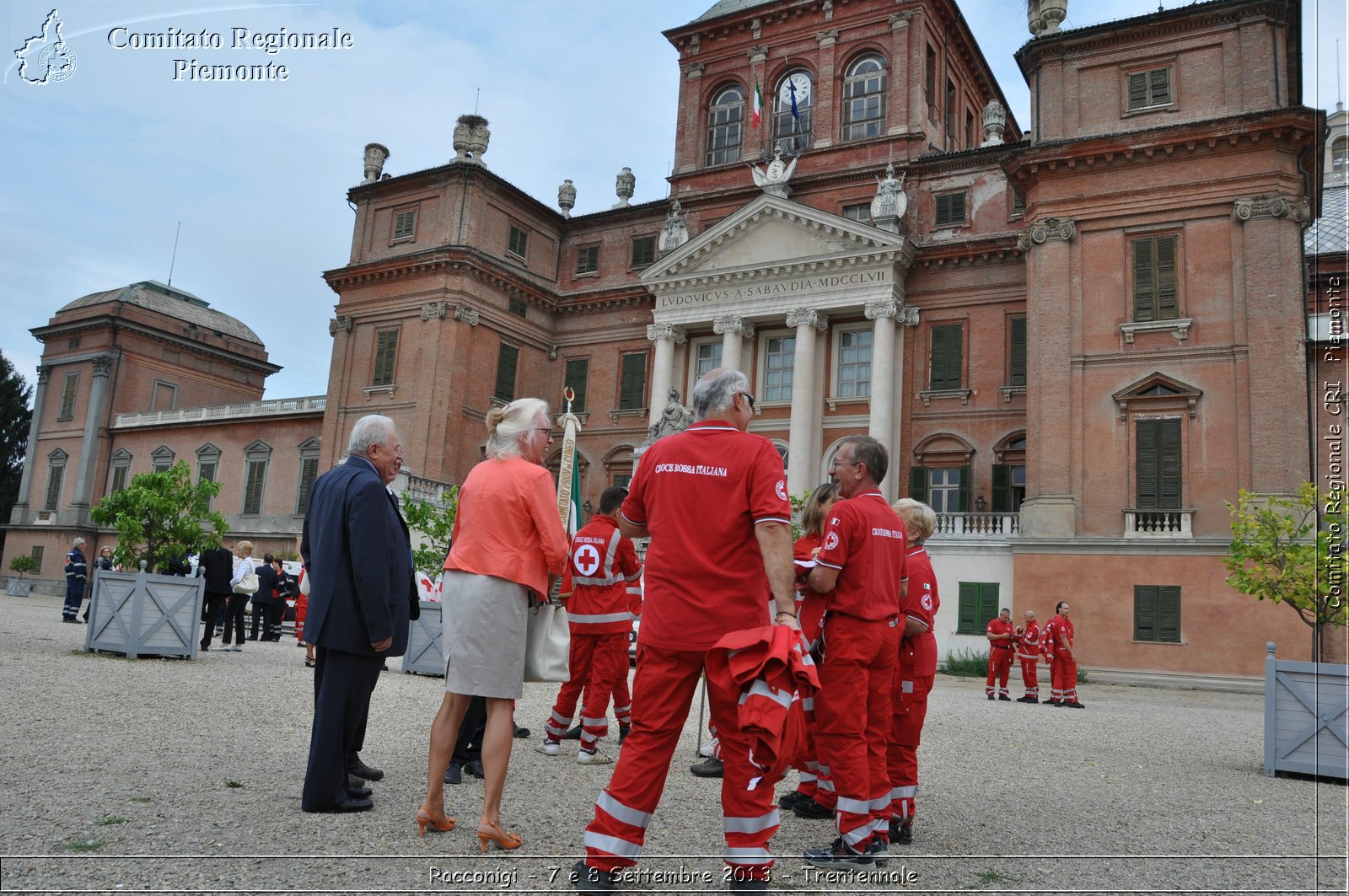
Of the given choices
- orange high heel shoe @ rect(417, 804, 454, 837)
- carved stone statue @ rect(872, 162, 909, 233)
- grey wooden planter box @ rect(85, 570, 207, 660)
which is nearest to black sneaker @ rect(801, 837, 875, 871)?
orange high heel shoe @ rect(417, 804, 454, 837)

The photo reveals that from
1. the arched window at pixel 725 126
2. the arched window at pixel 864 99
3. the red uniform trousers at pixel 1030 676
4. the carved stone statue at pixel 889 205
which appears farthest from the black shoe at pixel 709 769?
the arched window at pixel 725 126

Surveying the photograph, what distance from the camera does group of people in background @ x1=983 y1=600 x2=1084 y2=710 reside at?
1659 centimetres

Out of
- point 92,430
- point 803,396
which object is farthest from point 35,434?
point 803,396

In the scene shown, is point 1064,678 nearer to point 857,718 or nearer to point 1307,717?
point 1307,717

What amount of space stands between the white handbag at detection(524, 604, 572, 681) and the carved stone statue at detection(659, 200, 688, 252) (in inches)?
1134

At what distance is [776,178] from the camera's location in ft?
103

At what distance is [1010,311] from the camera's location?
28203 mm

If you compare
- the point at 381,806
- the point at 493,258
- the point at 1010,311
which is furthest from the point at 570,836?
the point at 493,258

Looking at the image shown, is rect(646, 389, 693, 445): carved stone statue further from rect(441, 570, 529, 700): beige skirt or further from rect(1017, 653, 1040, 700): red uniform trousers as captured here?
rect(441, 570, 529, 700): beige skirt

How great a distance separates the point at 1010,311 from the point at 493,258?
18.1 meters

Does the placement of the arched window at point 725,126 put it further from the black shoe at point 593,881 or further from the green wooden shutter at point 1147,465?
the black shoe at point 593,881

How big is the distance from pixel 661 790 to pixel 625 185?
122 feet

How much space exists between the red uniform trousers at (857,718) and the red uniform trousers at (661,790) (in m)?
0.92

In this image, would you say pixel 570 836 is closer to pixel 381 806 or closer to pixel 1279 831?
pixel 381 806
